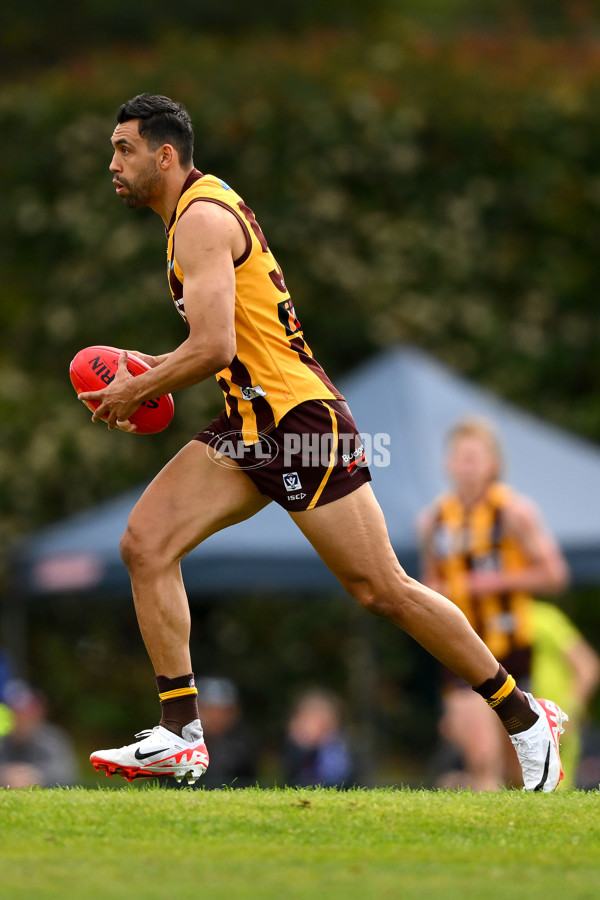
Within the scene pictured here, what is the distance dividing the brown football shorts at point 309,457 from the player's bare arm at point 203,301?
0.39 meters

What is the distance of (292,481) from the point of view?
570 cm

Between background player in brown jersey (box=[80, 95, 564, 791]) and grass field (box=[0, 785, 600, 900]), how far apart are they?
0.47 metres

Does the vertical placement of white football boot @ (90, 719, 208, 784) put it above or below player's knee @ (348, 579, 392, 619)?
below

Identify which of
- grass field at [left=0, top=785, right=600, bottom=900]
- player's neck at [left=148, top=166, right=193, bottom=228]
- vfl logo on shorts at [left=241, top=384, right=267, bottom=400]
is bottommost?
grass field at [left=0, top=785, right=600, bottom=900]

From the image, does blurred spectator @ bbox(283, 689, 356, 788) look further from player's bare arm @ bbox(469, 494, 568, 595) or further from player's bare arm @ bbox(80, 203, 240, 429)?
player's bare arm @ bbox(80, 203, 240, 429)

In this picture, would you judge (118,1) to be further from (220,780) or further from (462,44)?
(220,780)

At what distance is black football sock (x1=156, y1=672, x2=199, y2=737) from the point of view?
19.9 feet

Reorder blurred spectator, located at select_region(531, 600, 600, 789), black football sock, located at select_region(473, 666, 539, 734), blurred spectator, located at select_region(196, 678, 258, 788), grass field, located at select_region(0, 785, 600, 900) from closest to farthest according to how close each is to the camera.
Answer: grass field, located at select_region(0, 785, 600, 900) < black football sock, located at select_region(473, 666, 539, 734) < blurred spectator, located at select_region(531, 600, 600, 789) < blurred spectator, located at select_region(196, 678, 258, 788)

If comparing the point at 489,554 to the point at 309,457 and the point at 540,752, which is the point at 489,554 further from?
the point at 309,457

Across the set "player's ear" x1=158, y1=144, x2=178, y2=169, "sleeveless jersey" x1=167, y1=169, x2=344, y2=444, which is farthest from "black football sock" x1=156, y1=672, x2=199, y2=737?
"player's ear" x1=158, y1=144, x2=178, y2=169

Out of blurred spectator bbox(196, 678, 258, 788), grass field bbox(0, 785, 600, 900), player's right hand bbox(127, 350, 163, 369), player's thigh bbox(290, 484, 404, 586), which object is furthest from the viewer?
blurred spectator bbox(196, 678, 258, 788)

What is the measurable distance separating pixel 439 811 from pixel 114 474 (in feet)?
34.0

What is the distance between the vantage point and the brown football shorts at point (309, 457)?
5.68 metres

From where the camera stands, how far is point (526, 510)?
28.4ft
